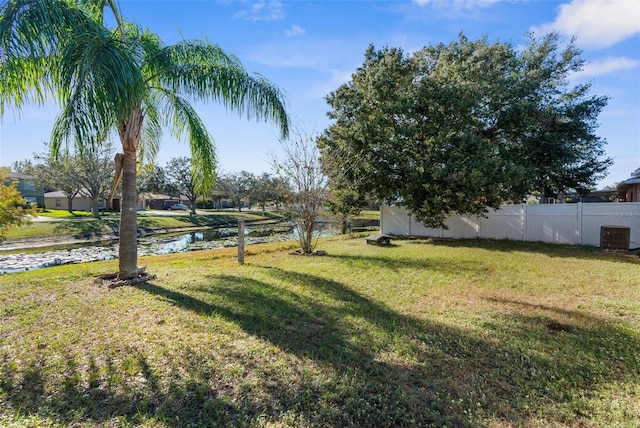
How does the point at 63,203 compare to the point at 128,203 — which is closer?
the point at 128,203

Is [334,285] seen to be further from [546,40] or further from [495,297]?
[546,40]

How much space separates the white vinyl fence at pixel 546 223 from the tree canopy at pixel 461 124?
3.30ft

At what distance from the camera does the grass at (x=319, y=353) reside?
2.33 metres

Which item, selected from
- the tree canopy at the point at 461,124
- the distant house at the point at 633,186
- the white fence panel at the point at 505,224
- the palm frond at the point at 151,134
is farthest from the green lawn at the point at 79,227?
the distant house at the point at 633,186

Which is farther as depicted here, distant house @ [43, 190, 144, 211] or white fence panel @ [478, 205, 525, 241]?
distant house @ [43, 190, 144, 211]

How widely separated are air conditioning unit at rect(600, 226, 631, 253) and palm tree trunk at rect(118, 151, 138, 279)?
484 inches

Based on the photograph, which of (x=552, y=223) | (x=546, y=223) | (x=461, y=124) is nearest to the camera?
(x=552, y=223)

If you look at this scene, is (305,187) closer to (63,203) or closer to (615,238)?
(615,238)

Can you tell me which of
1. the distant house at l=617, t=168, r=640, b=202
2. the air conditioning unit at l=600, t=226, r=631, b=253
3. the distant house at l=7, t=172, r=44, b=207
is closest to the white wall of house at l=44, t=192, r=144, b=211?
the distant house at l=7, t=172, r=44, b=207

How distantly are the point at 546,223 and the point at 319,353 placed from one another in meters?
11.7

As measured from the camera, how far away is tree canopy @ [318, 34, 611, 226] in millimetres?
11248

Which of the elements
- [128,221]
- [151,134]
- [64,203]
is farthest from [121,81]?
[64,203]

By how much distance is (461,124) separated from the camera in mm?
11898

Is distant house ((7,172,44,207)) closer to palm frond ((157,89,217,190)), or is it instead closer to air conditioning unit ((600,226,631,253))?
palm frond ((157,89,217,190))
